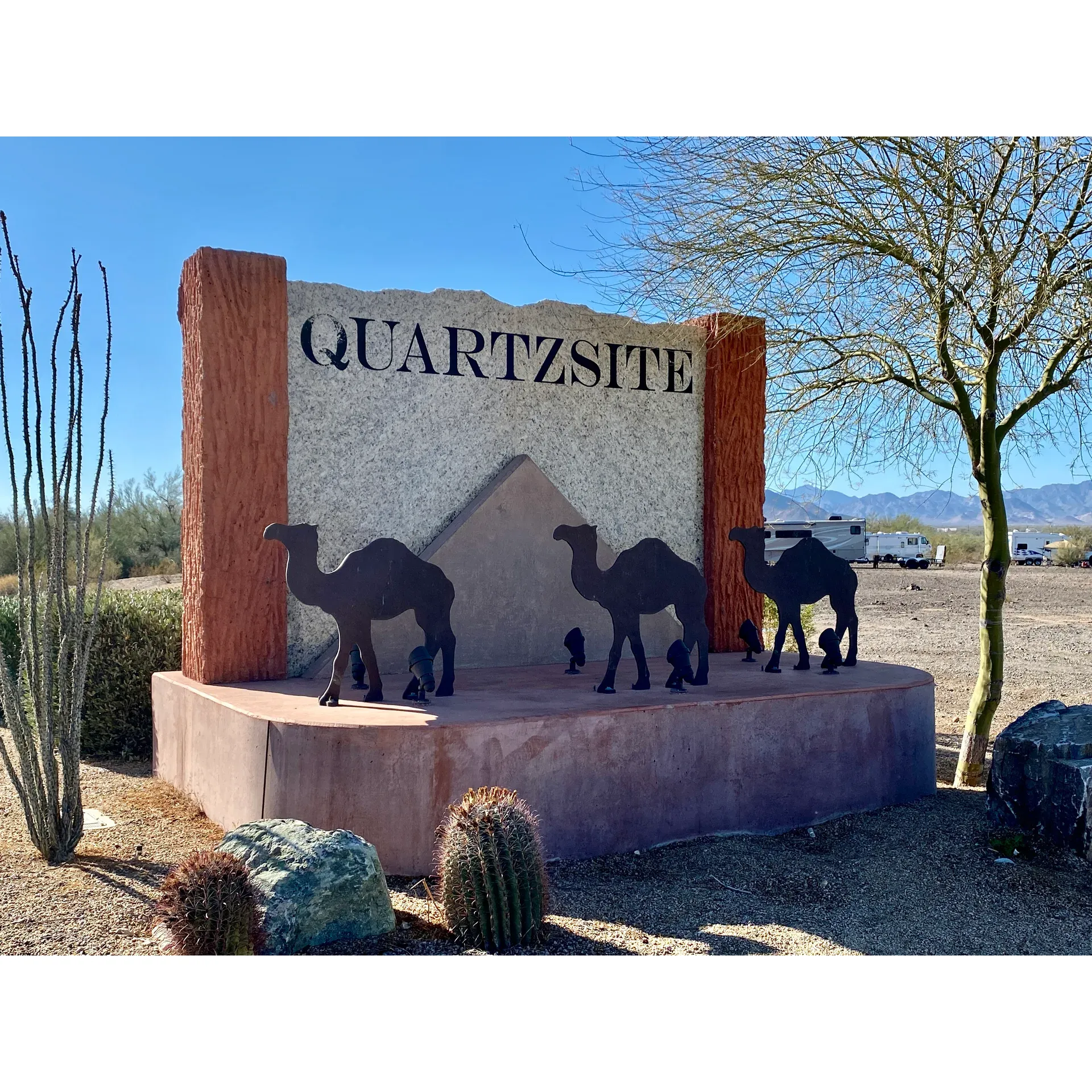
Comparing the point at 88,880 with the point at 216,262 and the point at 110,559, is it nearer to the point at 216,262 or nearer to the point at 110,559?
the point at 216,262

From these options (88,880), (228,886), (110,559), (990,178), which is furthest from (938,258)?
(110,559)

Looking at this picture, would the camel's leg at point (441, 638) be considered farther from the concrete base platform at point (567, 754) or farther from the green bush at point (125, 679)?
the green bush at point (125, 679)

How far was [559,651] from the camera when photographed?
7246 mm

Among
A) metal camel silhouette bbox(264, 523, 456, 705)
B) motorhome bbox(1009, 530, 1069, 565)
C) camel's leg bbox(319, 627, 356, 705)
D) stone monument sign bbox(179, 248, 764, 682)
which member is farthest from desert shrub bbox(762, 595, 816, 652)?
motorhome bbox(1009, 530, 1069, 565)

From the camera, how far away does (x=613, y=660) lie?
5.64m

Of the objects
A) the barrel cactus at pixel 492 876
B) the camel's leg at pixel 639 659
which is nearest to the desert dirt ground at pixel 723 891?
the barrel cactus at pixel 492 876

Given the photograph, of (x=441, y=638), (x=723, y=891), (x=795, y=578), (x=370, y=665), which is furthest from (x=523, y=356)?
(x=723, y=891)

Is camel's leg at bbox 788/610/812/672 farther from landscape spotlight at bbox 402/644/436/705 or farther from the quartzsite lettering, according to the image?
landscape spotlight at bbox 402/644/436/705

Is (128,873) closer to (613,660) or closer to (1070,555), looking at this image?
(613,660)

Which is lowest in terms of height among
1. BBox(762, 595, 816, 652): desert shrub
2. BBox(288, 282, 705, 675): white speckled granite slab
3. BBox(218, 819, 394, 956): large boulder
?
BBox(218, 819, 394, 956): large boulder

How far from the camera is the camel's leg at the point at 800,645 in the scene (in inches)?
258

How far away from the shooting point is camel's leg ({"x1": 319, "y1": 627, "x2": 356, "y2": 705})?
5.19 meters

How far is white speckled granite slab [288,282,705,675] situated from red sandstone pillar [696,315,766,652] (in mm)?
108

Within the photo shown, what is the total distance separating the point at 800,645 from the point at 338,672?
3.18 metres
